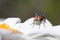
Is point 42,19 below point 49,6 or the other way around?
below

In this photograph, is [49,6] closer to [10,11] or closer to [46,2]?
[46,2]

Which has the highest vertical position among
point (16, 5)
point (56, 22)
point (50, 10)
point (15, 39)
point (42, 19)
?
point (16, 5)

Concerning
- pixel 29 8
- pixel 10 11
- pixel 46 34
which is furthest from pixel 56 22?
pixel 46 34

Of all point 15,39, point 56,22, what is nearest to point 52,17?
point 56,22

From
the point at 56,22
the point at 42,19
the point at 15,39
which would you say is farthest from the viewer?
the point at 56,22

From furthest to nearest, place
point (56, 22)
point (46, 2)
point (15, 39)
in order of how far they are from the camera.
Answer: point (46, 2) → point (56, 22) → point (15, 39)

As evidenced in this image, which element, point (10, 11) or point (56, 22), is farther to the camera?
point (10, 11)

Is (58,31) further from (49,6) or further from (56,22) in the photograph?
(49,6)
